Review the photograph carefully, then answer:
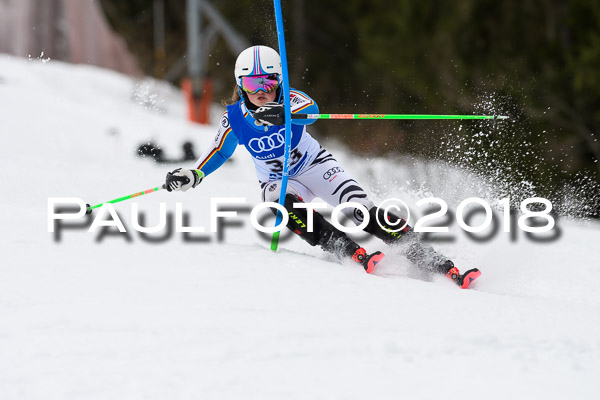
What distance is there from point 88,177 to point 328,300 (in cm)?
492

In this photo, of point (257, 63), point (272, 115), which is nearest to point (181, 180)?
point (272, 115)

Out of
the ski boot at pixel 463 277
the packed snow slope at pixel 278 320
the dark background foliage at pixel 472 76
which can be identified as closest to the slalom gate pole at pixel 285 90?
the packed snow slope at pixel 278 320

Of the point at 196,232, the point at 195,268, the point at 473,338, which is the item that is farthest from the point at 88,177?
the point at 473,338

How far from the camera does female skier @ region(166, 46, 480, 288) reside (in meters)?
3.94

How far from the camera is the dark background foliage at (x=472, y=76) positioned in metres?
7.78

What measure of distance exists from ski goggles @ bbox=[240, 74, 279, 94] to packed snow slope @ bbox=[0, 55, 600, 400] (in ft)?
2.80

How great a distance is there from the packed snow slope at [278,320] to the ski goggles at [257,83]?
853 millimetres

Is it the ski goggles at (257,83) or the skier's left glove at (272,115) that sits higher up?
the ski goggles at (257,83)

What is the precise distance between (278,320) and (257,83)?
1586mm

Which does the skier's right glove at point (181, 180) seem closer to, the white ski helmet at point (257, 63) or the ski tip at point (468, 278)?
the white ski helmet at point (257, 63)

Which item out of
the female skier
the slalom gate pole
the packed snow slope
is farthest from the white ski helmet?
the packed snow slope

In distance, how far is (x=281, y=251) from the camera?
13.3ft

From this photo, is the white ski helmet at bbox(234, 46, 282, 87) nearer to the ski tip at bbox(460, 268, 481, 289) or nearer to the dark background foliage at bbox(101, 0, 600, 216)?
the dark background foliage at bbox(101, 0, 600, 216)

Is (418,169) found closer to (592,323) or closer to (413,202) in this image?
(413,202)
